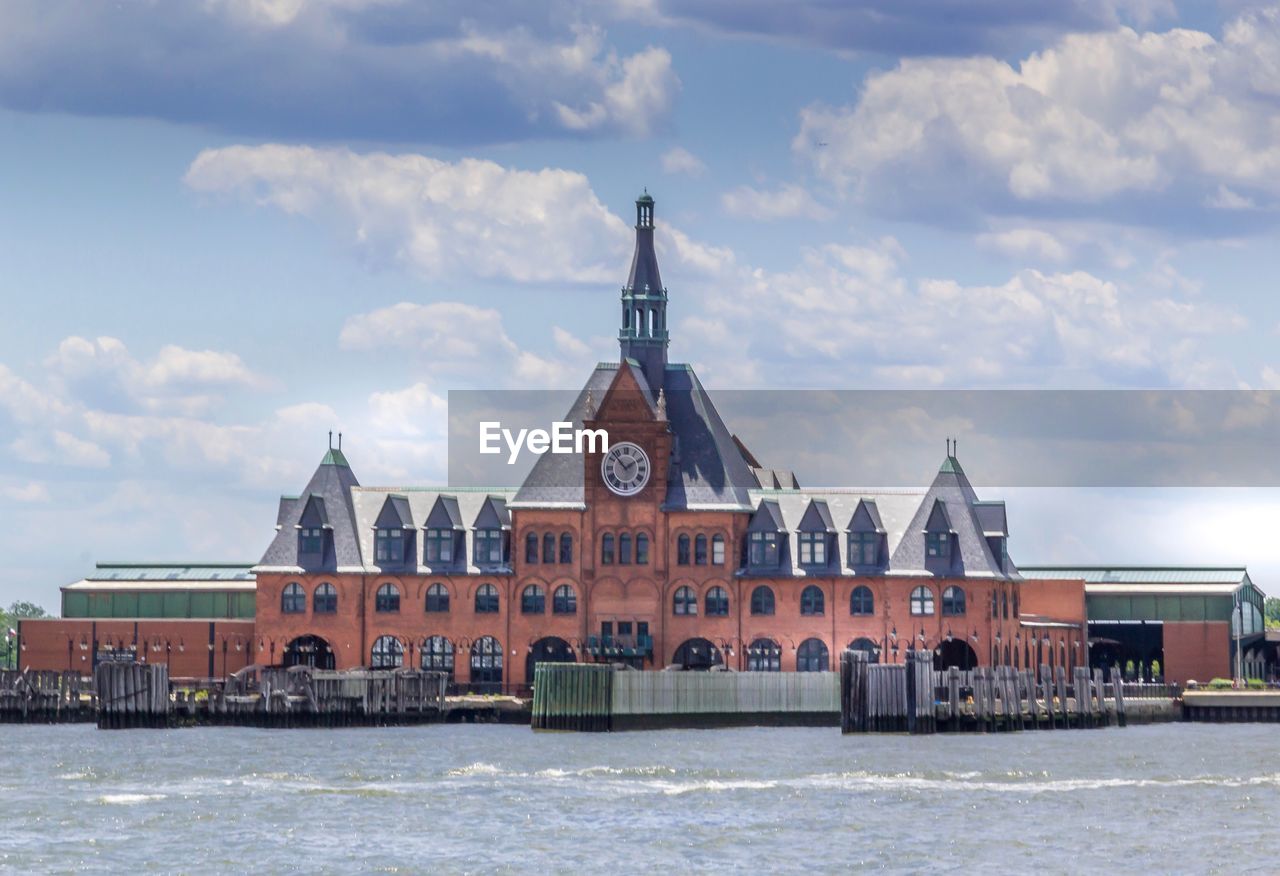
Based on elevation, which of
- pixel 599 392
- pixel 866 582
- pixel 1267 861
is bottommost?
pixel 1267 861

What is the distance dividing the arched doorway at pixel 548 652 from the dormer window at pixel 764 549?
1120 centimetres

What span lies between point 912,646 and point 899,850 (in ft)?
247

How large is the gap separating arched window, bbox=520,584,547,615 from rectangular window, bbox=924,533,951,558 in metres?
20.9

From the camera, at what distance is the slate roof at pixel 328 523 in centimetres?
15675

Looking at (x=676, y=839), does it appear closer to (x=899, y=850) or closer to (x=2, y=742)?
(x=899, y=850)

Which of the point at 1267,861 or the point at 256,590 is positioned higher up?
the point at 256,590

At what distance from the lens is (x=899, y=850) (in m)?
76.2

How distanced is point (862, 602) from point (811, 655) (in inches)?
156

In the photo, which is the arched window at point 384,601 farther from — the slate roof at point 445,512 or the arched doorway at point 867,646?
the arched doorway at point 867,646

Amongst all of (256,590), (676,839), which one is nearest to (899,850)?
(676,839)

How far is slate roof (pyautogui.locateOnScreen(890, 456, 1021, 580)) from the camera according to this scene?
496 feet

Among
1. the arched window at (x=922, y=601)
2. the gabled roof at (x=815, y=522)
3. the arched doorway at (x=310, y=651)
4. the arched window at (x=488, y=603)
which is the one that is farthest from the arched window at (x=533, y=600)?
the arched window at (x=922, y=601)

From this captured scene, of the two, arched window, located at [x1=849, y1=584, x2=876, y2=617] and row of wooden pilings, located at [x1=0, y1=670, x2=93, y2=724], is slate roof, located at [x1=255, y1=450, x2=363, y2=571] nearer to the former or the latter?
row of wooden pilings, located at [x1=0, y1=670, x2=93, y2=724]

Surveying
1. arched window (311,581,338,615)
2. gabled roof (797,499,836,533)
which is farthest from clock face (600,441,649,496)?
arched window (311,581,338,615)
